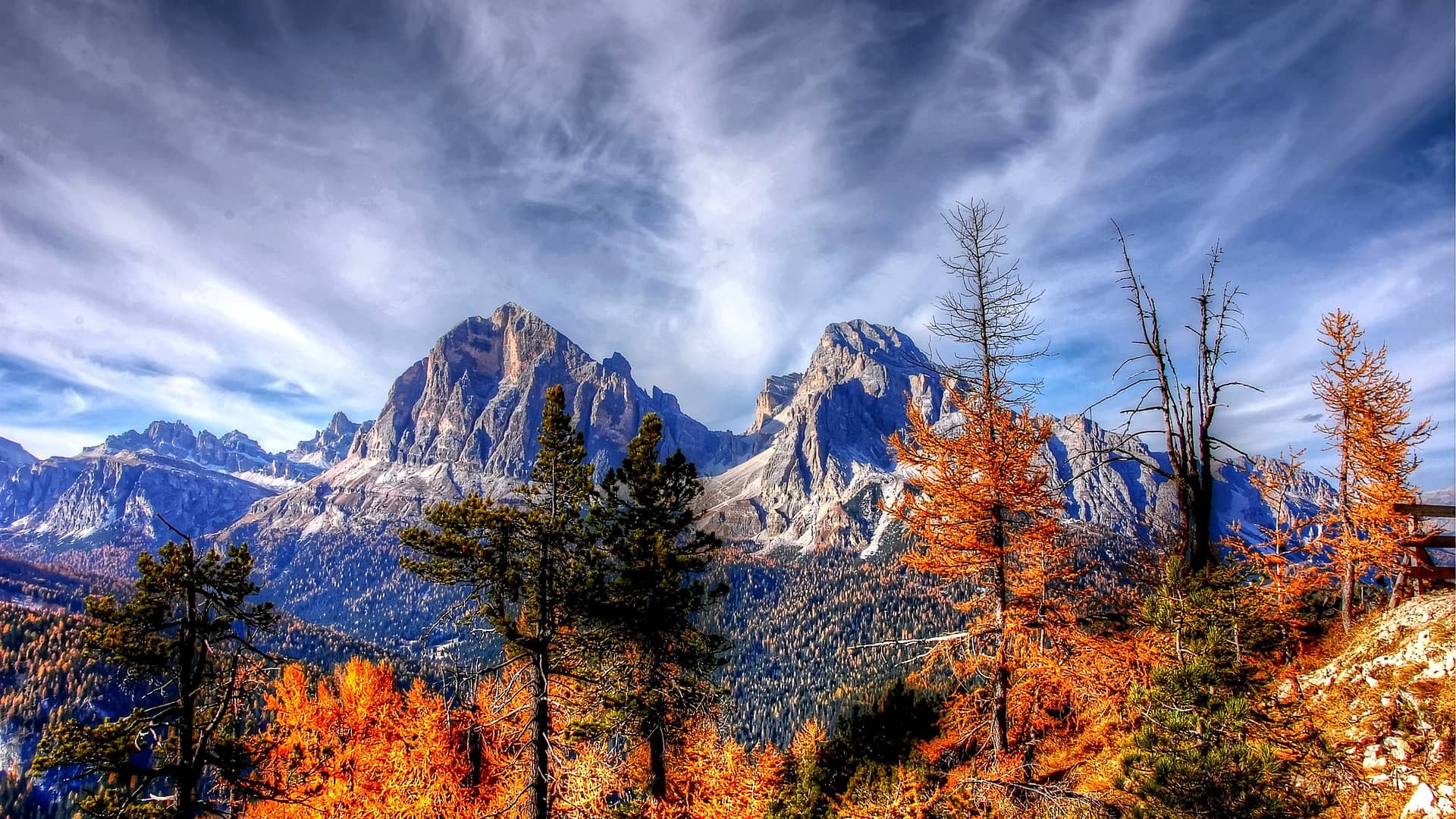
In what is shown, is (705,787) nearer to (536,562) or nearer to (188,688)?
(536,562)

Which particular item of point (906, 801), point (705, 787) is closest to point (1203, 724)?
point (906, 801)

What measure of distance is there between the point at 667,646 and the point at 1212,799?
1312 centimetres

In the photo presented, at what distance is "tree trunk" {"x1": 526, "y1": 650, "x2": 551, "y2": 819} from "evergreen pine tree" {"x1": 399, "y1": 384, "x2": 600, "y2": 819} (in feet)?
0.06

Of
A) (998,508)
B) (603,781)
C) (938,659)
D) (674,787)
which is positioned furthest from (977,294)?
(674,787)

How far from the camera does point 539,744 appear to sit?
1317 cm

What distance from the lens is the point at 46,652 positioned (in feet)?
390

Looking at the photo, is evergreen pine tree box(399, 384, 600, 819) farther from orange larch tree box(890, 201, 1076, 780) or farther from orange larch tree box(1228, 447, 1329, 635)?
orange larch tree box(1228, 447, 1329, 635)

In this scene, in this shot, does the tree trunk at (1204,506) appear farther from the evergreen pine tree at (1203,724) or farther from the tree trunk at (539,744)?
the tree trunk at (539,744)

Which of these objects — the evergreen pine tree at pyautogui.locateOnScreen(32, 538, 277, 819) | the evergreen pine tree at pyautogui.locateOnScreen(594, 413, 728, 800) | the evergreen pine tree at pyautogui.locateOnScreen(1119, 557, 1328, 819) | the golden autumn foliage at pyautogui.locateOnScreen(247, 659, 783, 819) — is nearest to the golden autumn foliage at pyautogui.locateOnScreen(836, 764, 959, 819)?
the evergreen pine tree at pyautogui.locateOnScreen(1119, 557, 1328, 819)

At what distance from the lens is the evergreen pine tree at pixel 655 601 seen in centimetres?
1664

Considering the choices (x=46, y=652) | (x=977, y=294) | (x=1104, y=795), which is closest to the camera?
(x=1104, y=795)

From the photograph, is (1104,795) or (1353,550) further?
(1353,550)

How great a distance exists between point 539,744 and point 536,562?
4092mm

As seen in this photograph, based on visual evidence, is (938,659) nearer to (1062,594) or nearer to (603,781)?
(1062,594)
